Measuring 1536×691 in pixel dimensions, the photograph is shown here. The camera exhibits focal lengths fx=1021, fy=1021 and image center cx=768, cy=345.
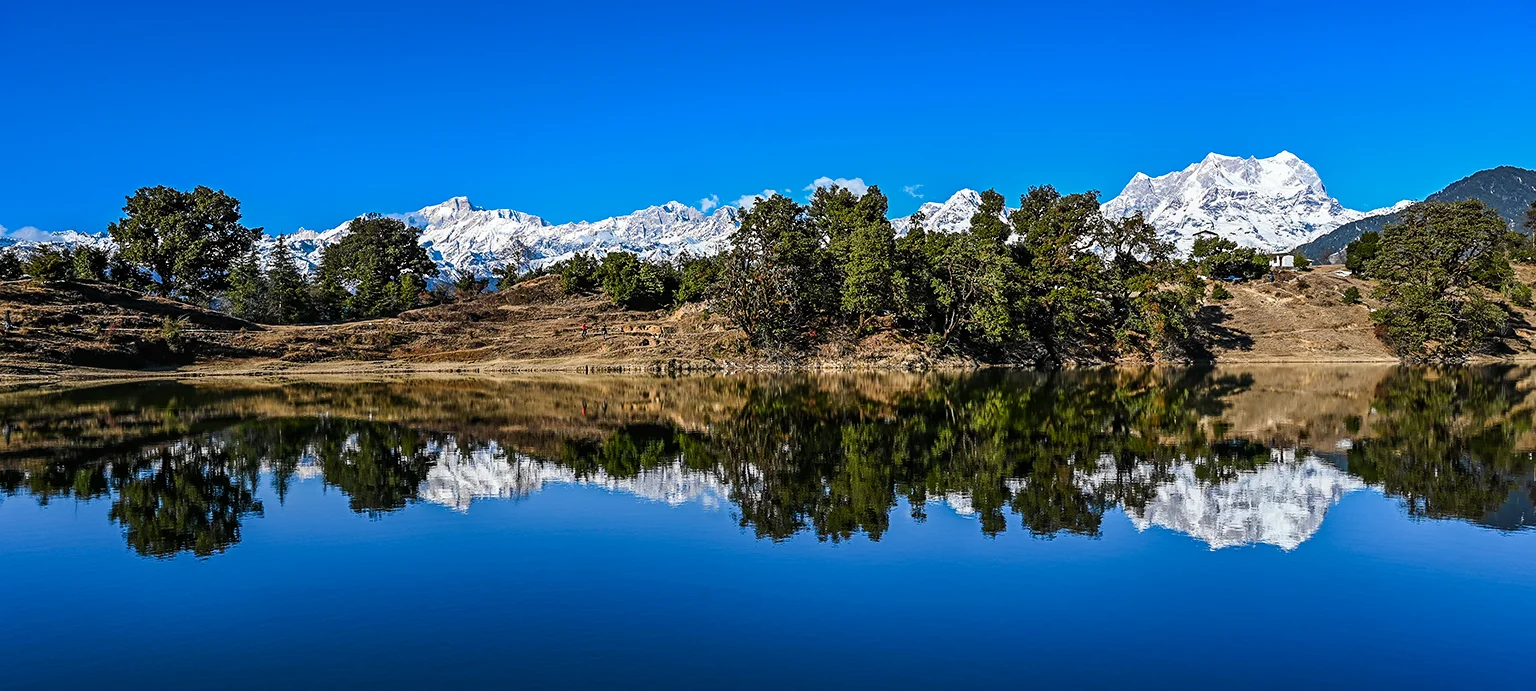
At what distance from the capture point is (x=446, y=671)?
13164 mm

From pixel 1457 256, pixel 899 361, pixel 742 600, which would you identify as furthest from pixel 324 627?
pixel 1457 256

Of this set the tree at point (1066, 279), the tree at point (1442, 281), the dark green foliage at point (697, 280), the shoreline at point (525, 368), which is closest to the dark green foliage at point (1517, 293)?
the tree at point (1442, 281)

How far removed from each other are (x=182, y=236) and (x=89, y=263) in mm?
10233

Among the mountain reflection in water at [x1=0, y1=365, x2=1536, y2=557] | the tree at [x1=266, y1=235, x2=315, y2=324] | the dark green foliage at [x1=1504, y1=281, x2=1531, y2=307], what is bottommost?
the mountain reflection in water at [x1=0, y1=365, x2=1536, y2=557]

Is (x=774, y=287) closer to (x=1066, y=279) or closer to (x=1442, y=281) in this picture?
(x=1066, y=279)

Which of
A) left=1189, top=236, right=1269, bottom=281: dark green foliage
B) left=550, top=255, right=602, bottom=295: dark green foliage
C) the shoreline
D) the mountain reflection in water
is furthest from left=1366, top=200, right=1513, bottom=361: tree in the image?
left=550, top=255, right=602, bottom=295: dark green foliage

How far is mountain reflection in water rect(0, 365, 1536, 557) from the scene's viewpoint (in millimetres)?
23375

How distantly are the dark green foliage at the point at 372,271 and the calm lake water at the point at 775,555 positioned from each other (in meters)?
80.9

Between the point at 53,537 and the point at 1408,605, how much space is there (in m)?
25.4

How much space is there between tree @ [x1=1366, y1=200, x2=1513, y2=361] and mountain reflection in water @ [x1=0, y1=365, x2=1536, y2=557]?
39.4 meters

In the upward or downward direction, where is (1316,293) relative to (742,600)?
upward

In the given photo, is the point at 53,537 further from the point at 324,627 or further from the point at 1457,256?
the point at 1457,256

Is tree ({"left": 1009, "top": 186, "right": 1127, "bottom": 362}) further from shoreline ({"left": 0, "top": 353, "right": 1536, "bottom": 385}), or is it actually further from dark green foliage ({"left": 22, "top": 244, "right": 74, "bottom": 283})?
dark green foliage ({"left": 22, "top": 244, "right": 74, "bottom": 283})

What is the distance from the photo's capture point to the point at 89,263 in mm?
109875
